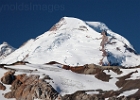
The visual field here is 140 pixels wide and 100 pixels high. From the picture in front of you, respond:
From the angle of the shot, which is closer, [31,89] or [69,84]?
[31,89]

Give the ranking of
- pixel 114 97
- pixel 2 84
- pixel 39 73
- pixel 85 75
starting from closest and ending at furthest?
pixel 114 97 < pixel 2 84 < pixel 39 73 < pixel 85 75

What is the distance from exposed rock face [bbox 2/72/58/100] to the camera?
227 ft

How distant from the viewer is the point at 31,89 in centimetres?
7081

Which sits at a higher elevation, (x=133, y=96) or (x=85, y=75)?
(x=85, y=75)

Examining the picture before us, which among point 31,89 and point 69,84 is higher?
point 69,84

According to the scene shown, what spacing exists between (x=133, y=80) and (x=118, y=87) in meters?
3.82

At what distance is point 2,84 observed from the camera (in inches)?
2972

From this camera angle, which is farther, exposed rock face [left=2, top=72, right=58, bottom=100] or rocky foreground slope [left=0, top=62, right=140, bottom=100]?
rocky foreground slope [left=0, top=62, right=140, bottom=100]

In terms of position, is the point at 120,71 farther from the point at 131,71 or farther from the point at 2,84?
the point at 2,84

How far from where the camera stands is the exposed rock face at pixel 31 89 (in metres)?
69.2

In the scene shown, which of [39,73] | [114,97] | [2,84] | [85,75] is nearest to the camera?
[114,97]

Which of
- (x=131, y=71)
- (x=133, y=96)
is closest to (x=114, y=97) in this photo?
(x=133, y=96)

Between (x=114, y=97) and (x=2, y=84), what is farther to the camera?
(x=2, y=84)

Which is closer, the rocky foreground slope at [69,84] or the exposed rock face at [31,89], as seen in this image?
the exposed rock face at [31,89]
